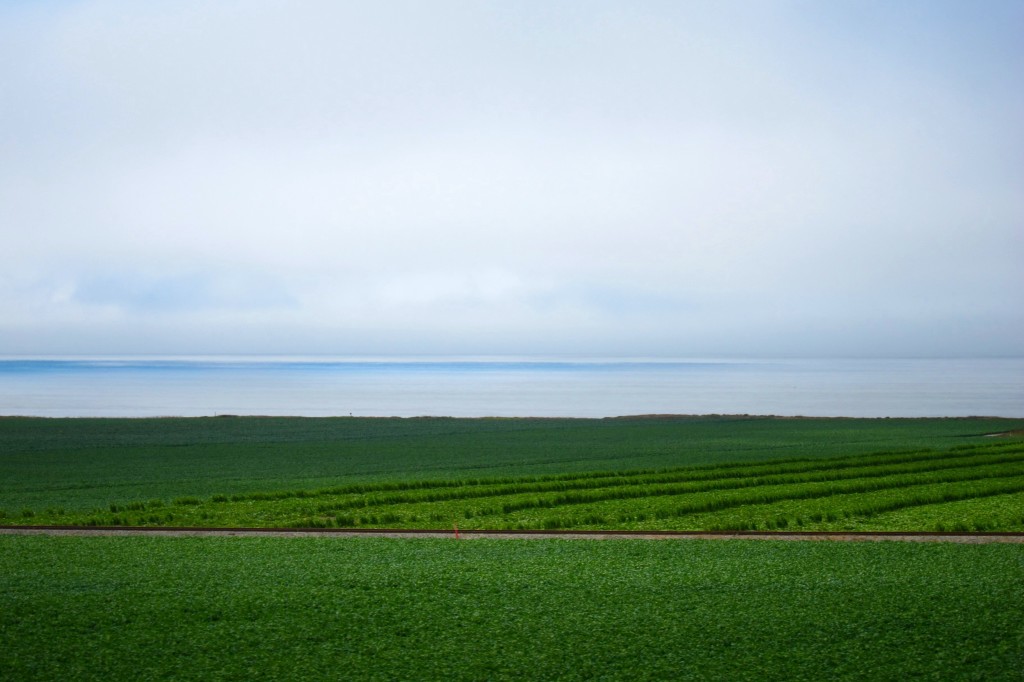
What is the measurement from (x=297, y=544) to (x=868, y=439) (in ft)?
88.9

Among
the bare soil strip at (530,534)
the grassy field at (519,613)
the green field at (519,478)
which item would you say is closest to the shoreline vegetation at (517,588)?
the grassy field at (519,613)

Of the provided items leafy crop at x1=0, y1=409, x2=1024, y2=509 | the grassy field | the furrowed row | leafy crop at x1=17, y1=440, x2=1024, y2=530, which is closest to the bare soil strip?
the grassy field

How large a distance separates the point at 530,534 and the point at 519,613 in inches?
181

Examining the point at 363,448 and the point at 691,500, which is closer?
the point at 691,500

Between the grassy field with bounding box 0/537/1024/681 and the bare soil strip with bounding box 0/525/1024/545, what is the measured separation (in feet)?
3.15

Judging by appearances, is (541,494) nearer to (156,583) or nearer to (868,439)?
(156,583)

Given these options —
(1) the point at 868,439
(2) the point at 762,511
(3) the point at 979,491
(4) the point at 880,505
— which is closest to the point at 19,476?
(2) the point at 762,511

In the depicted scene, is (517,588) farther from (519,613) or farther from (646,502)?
(646,502)

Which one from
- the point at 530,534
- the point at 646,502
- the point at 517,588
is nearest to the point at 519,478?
the point at 646,502

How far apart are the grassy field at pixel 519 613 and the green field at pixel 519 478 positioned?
3715mm

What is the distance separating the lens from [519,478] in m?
20.9

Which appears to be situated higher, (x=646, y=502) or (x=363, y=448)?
(x=363, y=448)

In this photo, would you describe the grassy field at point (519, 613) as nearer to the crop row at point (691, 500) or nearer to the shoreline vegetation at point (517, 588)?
the shoreline vegetation at point (517, 588)

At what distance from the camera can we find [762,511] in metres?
15.5
